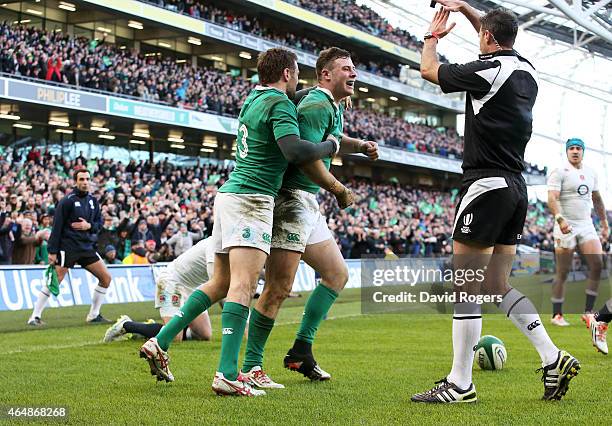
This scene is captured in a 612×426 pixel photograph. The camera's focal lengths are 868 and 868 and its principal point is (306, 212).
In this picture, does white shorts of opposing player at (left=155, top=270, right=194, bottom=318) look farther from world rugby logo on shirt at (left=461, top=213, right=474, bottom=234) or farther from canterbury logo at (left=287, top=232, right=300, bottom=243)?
world rugby logo on shirt at (left=461, top=213, right=474, bottom=234)

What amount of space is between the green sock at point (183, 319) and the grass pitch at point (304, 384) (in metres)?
0.34

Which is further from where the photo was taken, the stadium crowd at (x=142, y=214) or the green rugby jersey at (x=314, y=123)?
the stadium crowd at (x=142, y=214)

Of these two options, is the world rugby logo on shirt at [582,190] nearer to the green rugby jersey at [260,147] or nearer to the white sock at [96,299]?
the white sock at [96,299]

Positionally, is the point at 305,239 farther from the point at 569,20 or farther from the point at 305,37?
the point at 305,37

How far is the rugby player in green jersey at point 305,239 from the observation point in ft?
19.9

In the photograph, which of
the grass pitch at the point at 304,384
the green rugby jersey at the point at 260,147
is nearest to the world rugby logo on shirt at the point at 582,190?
the grass pitch at the point at 304,384

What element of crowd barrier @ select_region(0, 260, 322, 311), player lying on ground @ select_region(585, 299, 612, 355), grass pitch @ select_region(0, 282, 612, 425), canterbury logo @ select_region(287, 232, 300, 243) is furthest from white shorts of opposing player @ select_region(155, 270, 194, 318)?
crowd barrier @ select_region(0, 260, 322, 311)

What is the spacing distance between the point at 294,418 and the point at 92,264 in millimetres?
7982

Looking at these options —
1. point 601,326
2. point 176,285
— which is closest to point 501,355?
point 601,326

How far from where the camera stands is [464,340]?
5.40 metres

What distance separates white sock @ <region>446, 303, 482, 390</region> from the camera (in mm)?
5398

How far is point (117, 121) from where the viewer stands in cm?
3394

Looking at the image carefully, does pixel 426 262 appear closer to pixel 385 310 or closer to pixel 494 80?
pixel 385 310

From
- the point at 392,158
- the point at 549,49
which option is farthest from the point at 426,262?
the point at 549,49
